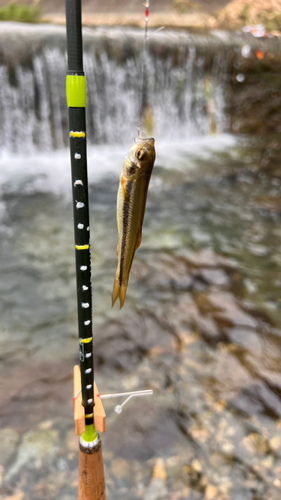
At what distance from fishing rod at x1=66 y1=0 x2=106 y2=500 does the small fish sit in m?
0.18

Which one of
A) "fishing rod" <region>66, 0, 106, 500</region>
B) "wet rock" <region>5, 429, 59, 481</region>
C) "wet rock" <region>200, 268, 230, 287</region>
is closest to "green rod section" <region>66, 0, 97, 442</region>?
"fishing rod" <region>66, 0, 106, 500</region>

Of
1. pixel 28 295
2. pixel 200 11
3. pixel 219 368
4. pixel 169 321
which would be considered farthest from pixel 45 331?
pixel 200 11

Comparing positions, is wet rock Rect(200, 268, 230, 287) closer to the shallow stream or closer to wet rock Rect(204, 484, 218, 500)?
the shallow stream

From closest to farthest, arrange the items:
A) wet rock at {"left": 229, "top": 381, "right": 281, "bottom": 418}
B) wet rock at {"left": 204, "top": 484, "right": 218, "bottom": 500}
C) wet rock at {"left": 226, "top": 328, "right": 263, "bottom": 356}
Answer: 1. wet rock at {"left": 204, "top": 484, "right": 218, "bottom": 500}
2. wet rock at {"left": 229, "top": 381, "right": 281, "bottom": 418}
3. wet rock at {"left": 226, "top": 328, "right": 263, "bottom": 356}

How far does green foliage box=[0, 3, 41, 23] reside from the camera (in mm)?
10805

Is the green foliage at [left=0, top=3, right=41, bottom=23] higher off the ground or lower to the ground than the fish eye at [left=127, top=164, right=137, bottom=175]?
higher

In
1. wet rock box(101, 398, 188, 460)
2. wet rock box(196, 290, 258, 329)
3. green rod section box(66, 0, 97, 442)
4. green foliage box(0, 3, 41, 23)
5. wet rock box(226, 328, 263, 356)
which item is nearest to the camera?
green rod section box(66, 0, 97, 442)

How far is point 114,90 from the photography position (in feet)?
34.4

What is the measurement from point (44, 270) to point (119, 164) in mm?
5315

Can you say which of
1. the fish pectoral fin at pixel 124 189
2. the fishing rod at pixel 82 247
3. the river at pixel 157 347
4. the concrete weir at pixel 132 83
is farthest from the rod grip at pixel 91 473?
the concrete weir at pixel 132 83

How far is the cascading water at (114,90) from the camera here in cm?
914

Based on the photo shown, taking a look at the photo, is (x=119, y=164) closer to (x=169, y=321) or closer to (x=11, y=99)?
(x=11, y=99)

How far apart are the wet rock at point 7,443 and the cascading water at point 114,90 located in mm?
8164

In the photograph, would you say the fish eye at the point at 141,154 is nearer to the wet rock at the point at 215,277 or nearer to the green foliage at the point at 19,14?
the wet rock at the point at 215,277
